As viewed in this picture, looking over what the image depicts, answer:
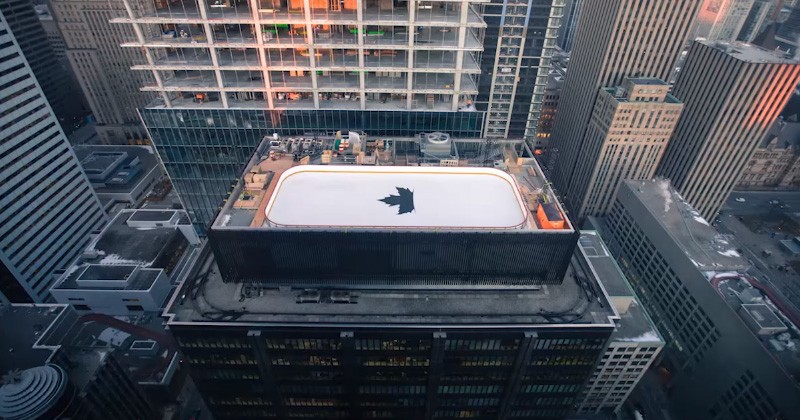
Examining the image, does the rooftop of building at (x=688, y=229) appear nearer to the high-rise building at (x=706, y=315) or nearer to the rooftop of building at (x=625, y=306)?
the high-rise building at (x=706, y=315)

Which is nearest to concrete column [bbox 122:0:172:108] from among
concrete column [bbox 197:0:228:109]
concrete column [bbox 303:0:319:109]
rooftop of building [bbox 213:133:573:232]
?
concrete column [bbox 197:0:228:109]

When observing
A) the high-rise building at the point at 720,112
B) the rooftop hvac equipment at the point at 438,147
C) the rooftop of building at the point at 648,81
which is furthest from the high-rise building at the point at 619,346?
the high-rise building at the point at 720,112

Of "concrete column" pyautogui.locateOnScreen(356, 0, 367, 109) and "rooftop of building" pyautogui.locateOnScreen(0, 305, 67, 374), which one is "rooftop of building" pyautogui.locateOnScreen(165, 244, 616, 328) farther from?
"rooftop of building" pyautogui.locateOnScreen(0, 305, 67, 374)

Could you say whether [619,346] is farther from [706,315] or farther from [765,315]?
[765,315]

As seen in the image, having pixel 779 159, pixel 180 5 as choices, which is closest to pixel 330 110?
pixel 180 5

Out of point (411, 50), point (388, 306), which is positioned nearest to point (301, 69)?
point (411, 50)

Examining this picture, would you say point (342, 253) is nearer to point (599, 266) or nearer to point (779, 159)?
point (599, 266)
